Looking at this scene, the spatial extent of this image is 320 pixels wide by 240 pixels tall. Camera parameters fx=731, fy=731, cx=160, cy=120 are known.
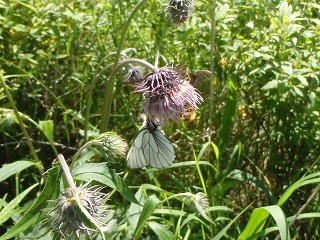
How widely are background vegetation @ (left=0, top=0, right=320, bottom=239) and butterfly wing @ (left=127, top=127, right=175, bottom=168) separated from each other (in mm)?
197

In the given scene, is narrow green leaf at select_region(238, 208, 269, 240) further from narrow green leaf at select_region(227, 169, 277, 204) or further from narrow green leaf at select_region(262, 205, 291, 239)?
narrow green leaf at select_region(227, 169, 277, 204)

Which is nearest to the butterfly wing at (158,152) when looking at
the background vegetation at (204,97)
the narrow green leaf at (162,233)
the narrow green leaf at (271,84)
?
the background vegetation at (204,97)

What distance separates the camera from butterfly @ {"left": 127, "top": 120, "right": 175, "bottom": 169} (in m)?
3.06

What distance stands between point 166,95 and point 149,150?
51cm

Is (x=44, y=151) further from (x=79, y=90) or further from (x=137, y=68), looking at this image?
(x=137, y=68)

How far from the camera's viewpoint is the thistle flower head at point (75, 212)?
2.23 m

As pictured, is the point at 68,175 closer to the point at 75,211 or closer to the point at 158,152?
the point at 75,211

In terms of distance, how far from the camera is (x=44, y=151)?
4066mm

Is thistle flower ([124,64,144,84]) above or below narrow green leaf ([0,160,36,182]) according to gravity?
above

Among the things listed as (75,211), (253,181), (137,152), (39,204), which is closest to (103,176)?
(39,204)

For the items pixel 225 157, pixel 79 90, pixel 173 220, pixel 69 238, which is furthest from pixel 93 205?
pixel 79 90

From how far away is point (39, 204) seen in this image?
97.0 inches

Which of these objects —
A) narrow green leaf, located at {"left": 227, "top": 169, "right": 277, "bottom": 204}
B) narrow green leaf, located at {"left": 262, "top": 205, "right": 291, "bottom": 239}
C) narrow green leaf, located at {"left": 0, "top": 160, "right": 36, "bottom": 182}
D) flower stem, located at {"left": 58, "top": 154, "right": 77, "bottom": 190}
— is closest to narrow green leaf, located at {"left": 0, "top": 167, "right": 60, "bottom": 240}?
flower stem, located at {"left": 58, "top": 154, "right": 77, "bottom": 190}

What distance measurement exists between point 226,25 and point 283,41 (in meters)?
0.41
